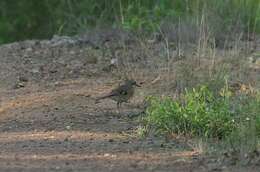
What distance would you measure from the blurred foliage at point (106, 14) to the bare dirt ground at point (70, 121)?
3.93 ft

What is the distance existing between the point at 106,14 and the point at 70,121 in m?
8.48

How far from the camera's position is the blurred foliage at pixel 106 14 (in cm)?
1386

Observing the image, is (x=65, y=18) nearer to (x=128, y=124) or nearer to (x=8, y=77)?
(x=8, y=77)

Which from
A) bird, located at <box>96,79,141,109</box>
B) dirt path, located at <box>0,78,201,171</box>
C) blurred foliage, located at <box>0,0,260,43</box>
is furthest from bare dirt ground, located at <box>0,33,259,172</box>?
blurred foliage, located at <box>0,0,260,43</box>

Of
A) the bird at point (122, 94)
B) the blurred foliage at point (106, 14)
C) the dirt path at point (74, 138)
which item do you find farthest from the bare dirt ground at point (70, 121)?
the blurred foliage at point (106, 14)

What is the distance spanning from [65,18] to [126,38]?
603cm

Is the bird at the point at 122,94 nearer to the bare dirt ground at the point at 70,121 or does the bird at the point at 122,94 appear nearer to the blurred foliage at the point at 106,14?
the bare dirt ground at the point at 70,121

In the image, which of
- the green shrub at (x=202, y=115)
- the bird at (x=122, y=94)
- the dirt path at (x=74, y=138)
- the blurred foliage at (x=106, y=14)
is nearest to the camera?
the dirt path at (x=74, y=138)

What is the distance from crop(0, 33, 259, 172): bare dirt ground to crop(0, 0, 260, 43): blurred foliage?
1196mm

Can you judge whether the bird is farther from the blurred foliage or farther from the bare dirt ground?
the blurred foliage

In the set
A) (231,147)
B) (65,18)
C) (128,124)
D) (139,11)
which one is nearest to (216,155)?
(231,147)

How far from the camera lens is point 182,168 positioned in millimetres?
7633

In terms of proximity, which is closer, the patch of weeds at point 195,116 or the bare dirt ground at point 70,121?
the bare dirt ground at point 70,121

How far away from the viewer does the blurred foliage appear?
45.5 feet
